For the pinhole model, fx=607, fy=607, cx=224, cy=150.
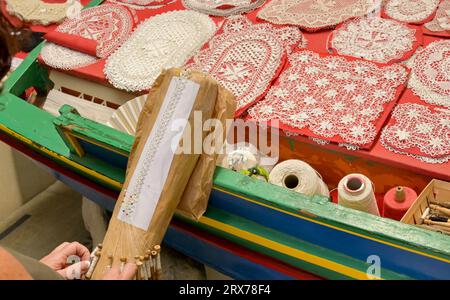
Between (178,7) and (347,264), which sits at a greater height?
(178,7)

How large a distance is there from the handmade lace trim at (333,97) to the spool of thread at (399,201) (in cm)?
18

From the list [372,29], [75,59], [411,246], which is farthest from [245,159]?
[75,59]

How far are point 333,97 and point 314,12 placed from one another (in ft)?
1.81

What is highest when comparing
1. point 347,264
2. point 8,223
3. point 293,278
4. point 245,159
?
point 245,159

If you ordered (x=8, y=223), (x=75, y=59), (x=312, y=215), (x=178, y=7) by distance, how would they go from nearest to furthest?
(x=312, y=215) < (x=75, y=59) < (x=178, y=7) < (x=8, y=223)

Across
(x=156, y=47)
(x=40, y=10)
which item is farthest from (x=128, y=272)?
(x=40, y=10)

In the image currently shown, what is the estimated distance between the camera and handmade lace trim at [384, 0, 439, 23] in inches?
91.7

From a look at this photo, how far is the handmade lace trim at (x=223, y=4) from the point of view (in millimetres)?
2570

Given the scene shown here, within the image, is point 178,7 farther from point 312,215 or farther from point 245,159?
point 312,215

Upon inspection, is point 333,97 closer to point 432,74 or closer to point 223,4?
point 432,74

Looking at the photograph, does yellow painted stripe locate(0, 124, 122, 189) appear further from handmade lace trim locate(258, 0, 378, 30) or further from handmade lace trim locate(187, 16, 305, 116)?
handmade lace trim locate(258, 0, 378, 30)

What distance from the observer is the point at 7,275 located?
1096 millimetres

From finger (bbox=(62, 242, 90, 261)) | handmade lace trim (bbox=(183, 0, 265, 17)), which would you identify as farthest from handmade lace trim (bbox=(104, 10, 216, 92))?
finger (bbox=(62, 242, 90, 261))

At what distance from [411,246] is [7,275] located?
0.95 meters
